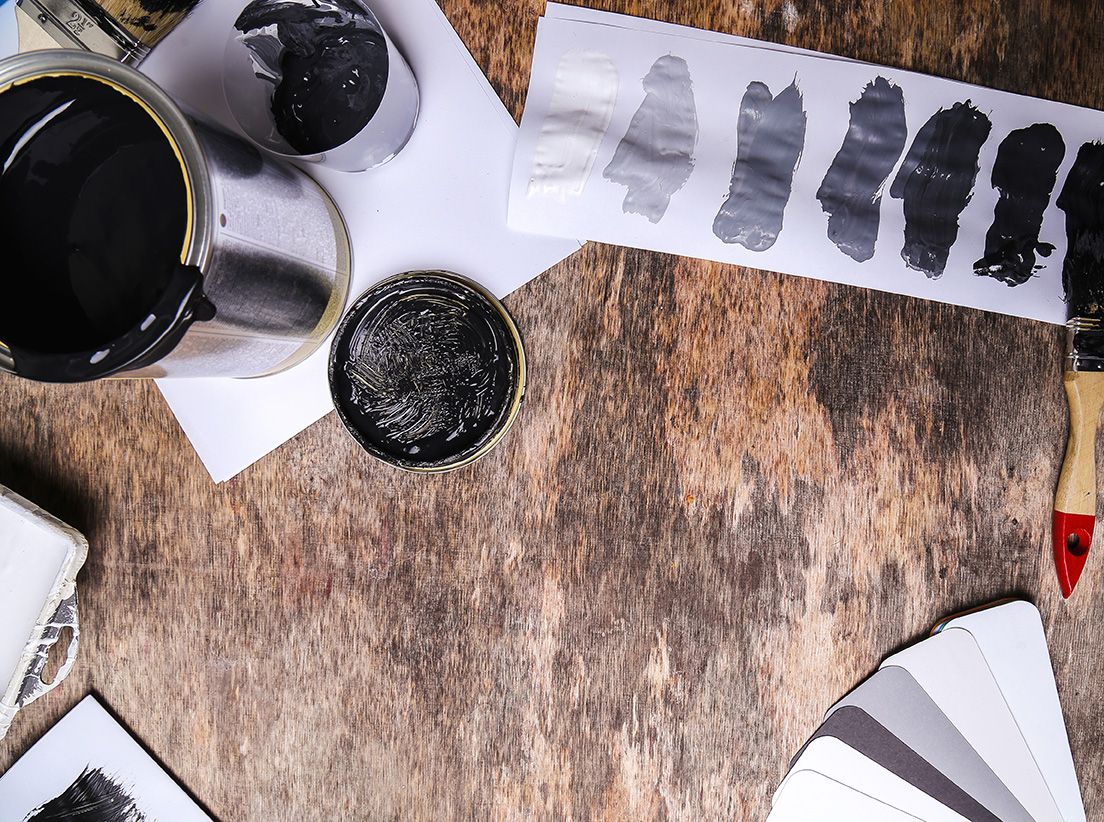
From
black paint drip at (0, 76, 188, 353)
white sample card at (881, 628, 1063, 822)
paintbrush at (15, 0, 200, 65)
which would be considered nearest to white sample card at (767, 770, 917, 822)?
white sample card at (881, 628, 1063, 822)

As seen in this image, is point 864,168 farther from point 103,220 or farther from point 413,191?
point 103,220

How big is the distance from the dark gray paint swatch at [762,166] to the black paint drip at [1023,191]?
0.20 m

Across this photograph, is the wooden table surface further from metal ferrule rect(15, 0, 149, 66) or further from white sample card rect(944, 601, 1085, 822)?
metal ferrule rect(15, 0, 149, 66)

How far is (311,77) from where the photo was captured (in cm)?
62

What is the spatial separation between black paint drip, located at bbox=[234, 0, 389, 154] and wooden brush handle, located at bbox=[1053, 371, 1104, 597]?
69 cm

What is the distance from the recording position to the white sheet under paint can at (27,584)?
645mm

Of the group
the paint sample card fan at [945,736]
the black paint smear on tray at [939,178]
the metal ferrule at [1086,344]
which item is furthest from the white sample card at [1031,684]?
the black paint smear on tray at [939,178]

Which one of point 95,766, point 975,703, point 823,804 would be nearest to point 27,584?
point 95,766

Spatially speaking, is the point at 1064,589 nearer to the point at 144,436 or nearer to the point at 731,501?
the point at 731,501

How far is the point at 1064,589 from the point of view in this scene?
694mm

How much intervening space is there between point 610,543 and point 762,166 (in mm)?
382

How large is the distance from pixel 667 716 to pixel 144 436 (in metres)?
0.57

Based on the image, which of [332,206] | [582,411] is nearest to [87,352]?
[332,206]

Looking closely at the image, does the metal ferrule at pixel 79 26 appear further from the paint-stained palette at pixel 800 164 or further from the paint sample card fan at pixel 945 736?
the paint sample card fan at pixel 945 736
